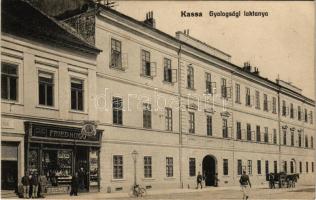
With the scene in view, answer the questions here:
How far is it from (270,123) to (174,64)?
16.6 metres

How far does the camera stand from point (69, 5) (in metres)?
25.1

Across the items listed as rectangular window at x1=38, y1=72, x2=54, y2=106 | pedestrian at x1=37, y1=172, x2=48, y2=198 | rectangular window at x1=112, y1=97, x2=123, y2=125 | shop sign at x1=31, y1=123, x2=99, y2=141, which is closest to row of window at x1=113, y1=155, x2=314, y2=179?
rectangular window at x1=112, y1=97, x2=123, y2=125

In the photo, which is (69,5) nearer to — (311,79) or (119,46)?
(119,46)

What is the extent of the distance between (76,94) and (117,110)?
3254 millimetres

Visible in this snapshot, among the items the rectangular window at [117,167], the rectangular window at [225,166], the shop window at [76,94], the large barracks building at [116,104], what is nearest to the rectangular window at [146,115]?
the large barracks building at [116,104]

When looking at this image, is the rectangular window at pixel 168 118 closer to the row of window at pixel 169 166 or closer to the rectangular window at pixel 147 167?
the row of window at pixel 169 166

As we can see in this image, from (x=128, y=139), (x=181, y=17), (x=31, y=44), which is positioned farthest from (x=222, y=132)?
(x=31, y=44)

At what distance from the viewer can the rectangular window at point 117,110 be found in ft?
81.4

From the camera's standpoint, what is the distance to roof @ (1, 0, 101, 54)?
19.0m

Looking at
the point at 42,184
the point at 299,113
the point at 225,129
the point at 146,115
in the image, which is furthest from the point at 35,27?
the point at 299,113

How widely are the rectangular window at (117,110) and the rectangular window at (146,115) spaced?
1988 millimetres

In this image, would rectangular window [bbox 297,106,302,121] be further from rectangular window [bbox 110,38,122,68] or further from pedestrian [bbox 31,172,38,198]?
pedestrian [bbox 31,172,38,198]

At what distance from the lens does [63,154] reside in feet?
71.7

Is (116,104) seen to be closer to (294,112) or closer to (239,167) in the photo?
(239,167)
